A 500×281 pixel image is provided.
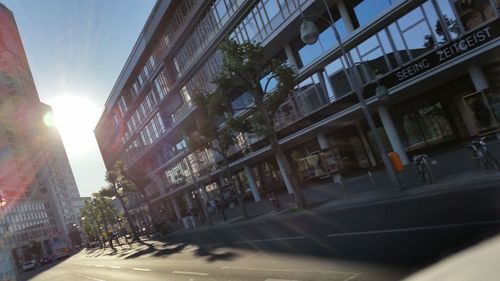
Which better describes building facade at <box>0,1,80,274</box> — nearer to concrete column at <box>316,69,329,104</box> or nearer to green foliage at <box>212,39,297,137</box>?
A: green foliage at <box>212,39,297,137</box>

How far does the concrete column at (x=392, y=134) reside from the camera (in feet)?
79.1

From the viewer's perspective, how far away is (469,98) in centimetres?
1783

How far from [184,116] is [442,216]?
112 ft

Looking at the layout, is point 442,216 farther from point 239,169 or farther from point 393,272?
point 239,169

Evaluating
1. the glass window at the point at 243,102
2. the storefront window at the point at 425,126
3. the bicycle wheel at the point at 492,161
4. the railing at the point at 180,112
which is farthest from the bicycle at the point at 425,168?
the railing at the point at 180,112

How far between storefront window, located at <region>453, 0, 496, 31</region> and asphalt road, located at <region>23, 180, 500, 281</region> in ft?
29.7

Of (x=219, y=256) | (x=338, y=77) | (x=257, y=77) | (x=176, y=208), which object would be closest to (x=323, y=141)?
(x=338, y=77)

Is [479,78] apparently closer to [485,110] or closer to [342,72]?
[485,110]

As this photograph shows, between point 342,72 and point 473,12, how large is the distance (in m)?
8.06

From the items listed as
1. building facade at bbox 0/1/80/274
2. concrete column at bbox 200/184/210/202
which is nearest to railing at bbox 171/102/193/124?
concrete column at bbox 200/184/210/202

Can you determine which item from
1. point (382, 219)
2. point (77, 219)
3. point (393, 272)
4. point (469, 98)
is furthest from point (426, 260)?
point (77, 219)

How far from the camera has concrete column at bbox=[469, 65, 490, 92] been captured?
19.6 meters

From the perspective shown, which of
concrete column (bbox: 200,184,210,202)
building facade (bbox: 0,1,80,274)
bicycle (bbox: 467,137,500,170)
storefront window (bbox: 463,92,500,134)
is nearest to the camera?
bicycle (bbox: 467,137,500,170)

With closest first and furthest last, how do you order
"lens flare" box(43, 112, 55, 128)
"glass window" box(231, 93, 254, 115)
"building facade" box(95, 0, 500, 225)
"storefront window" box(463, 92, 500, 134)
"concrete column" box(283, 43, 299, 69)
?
"storefront window" box(463, 92, 500, 134) < "building facade" box(95, 0, 500, 225) < "concrete column" box(283, 43, 299, 69) < "glass window" box(231, 93, 254, 115) < "lens flare" box(43, 112, 55, 128)
